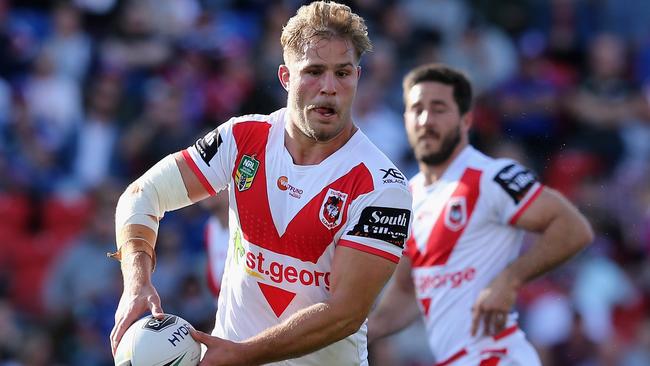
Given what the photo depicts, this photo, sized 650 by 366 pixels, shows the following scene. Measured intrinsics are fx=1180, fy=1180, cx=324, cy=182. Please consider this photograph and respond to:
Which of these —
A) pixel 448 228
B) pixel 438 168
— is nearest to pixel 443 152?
pixel 438 168

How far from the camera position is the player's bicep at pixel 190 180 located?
5898 mm

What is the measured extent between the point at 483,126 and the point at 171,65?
12.2 feet

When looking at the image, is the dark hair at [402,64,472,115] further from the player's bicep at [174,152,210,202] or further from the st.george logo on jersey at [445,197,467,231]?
the player's bicep at [174,152,210,202]

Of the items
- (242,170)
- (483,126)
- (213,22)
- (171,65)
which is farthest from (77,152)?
(242,170)

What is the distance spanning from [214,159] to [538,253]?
2468 mm

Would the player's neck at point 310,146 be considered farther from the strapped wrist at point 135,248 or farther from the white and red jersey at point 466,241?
the white and red jersey at point 466,241

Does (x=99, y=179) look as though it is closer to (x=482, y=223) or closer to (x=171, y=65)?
A: (x=171, y=65)

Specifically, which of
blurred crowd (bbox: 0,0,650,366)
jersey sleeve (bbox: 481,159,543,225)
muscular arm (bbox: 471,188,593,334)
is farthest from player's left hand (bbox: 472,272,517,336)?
blurred crowd (bbox: 0,0,650,366)

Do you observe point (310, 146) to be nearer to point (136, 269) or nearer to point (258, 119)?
point (258, 119)

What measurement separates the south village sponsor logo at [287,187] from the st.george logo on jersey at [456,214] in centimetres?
215

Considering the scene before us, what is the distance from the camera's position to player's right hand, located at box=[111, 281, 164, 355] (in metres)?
5.32

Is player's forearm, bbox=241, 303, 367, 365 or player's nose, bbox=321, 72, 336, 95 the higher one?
player's nose, bbox=321, 72, 336, 95

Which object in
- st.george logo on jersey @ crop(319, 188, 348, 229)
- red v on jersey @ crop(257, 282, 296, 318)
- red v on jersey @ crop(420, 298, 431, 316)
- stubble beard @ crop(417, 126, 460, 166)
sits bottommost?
red v on jersey @ crop(420, 298, 431, 316)

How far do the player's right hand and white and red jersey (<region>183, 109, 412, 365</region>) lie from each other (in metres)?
0.62
